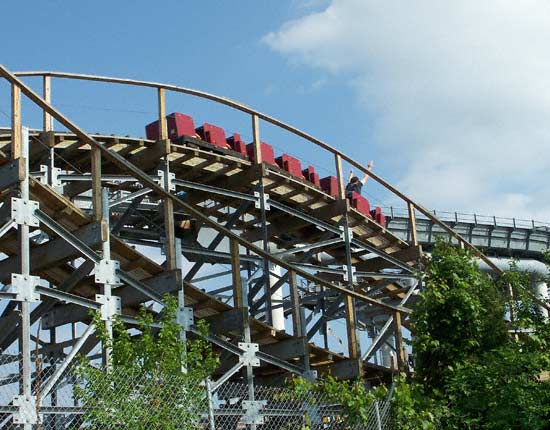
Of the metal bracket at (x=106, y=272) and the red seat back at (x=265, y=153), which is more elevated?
the red seat back at (x=265, y=153)

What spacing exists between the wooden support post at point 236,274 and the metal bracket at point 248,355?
0.60 m

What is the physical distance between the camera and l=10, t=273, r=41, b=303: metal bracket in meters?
11.8

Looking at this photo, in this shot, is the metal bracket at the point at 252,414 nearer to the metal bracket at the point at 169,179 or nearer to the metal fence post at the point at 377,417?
the metal fence post at the point at 377,417

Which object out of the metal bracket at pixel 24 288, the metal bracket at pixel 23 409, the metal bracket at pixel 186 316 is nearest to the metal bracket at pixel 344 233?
the metal bracket at pixel 186 316

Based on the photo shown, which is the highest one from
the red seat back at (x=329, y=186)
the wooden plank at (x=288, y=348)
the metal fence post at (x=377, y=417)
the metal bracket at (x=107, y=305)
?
the red seat back at (x=329, y=186)

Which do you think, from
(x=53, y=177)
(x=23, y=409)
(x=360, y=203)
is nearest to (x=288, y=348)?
(x=53, y=177)

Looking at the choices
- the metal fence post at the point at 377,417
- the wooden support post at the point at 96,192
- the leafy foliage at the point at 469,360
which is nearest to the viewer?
the metal fence post at the point at 377,417

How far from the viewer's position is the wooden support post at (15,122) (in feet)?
41.9

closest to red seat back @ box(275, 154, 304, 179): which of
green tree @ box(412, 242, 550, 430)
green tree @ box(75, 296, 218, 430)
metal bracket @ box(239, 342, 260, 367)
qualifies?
metal bracket @ box(239, 342, 260, 367)

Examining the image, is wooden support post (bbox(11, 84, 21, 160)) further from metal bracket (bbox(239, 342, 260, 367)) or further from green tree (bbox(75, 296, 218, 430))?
metal bracket (bbox(239, 342, 260, 367))

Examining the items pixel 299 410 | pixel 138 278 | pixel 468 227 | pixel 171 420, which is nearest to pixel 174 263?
pixel 138 278

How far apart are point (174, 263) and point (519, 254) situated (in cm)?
2681

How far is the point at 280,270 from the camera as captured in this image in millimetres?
26266

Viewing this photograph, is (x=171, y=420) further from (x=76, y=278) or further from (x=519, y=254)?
(x=519, y=254)
